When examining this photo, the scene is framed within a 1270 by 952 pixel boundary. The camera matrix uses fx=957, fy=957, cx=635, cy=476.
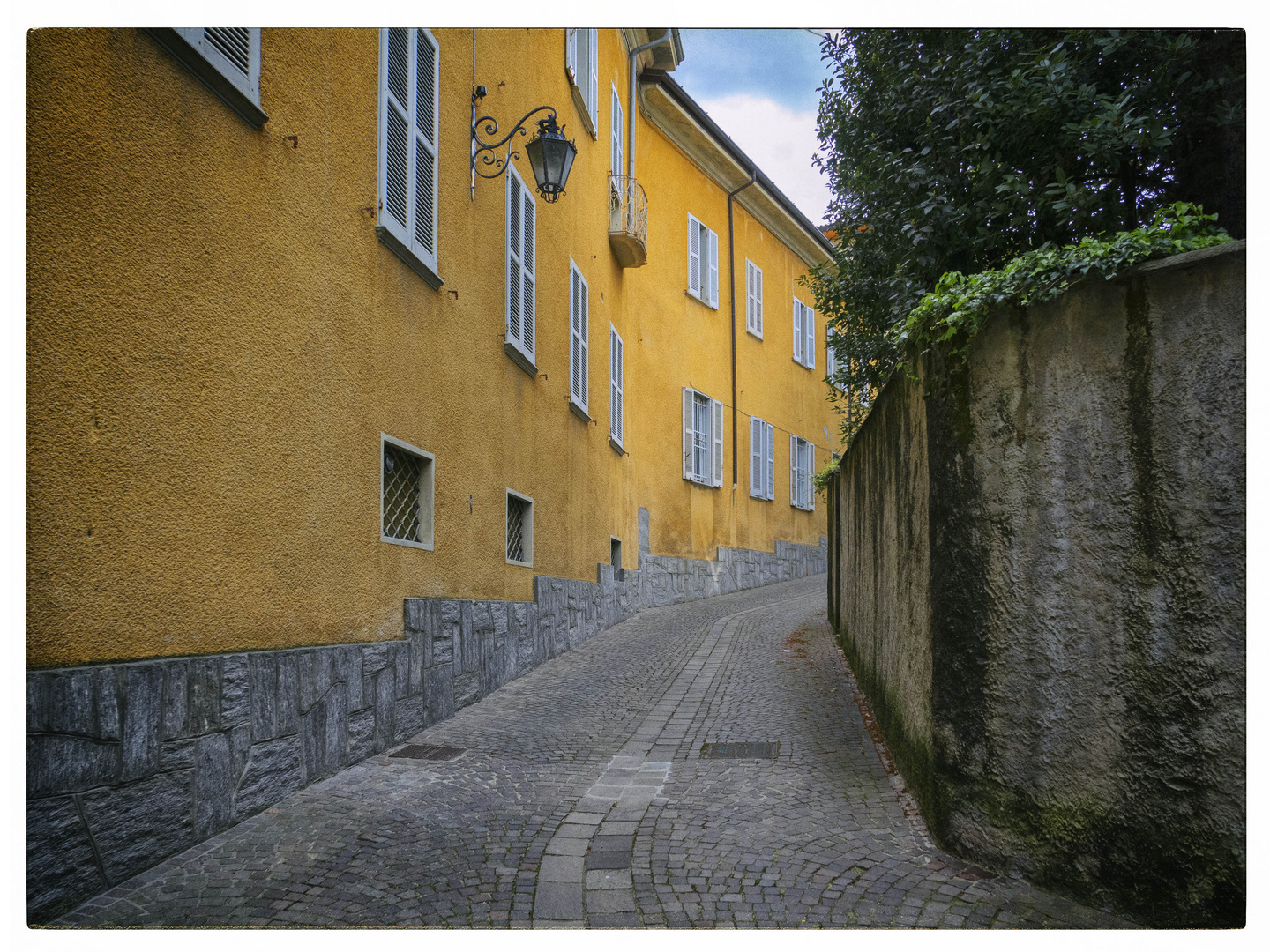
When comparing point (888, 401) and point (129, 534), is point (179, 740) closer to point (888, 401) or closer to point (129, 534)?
point (129, 534)

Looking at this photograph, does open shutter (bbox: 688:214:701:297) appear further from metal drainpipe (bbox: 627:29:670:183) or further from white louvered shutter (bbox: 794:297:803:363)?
white louvered shutter (bbox: 794:297:803:363)

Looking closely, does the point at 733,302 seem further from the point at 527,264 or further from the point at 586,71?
the point at 527,264

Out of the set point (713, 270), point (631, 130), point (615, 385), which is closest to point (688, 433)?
point (713, 270)

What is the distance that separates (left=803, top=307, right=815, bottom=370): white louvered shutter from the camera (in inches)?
910

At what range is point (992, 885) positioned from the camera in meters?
3.60

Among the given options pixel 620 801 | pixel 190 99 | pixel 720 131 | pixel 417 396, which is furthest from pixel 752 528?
pixel 190 99

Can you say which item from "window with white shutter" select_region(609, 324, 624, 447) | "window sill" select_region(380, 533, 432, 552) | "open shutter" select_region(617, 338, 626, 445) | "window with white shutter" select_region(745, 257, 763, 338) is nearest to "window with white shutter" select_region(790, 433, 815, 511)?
"window with white shutter" select_region(745, 257, 763, 338)

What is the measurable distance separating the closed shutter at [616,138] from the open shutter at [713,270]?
4.20m

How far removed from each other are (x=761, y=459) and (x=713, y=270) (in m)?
4.26

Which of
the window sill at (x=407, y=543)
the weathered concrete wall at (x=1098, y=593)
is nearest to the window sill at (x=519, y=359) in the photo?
the window sill at (x=407, y=543)

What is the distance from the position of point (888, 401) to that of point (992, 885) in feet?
8.99

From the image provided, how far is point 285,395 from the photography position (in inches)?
194

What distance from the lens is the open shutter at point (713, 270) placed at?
18344mm

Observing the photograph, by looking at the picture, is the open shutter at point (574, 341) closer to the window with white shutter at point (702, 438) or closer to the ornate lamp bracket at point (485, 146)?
the ornate lamp bracket at point (485, 146)
